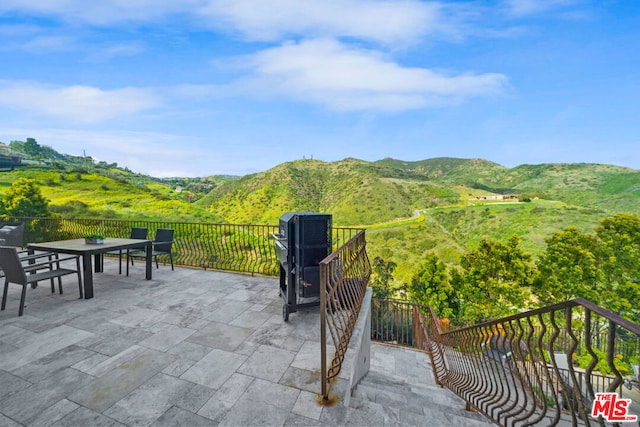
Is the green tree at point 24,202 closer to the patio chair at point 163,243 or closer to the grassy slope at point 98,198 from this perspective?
the grassy slope at point 98,198

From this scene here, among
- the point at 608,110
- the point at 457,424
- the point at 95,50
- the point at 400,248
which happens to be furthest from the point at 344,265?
the point at 608,110

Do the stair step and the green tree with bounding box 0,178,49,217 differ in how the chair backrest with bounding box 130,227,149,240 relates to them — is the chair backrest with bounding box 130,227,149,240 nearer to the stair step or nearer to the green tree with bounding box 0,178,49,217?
the stair step

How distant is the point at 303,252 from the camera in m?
3.24

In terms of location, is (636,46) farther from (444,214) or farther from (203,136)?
(203,136)

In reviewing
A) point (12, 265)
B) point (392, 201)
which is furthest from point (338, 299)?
point (392, 201)

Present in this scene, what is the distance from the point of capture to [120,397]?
6.50 ft

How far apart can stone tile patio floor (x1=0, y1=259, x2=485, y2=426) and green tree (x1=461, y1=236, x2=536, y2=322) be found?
65.6 feet

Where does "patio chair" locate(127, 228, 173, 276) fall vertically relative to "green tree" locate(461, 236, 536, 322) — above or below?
above

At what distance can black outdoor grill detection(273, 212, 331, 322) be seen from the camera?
127 inches

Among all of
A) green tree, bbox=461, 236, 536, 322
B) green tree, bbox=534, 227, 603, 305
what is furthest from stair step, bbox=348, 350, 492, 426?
green tree, bbox=534, 227, 603, 305
